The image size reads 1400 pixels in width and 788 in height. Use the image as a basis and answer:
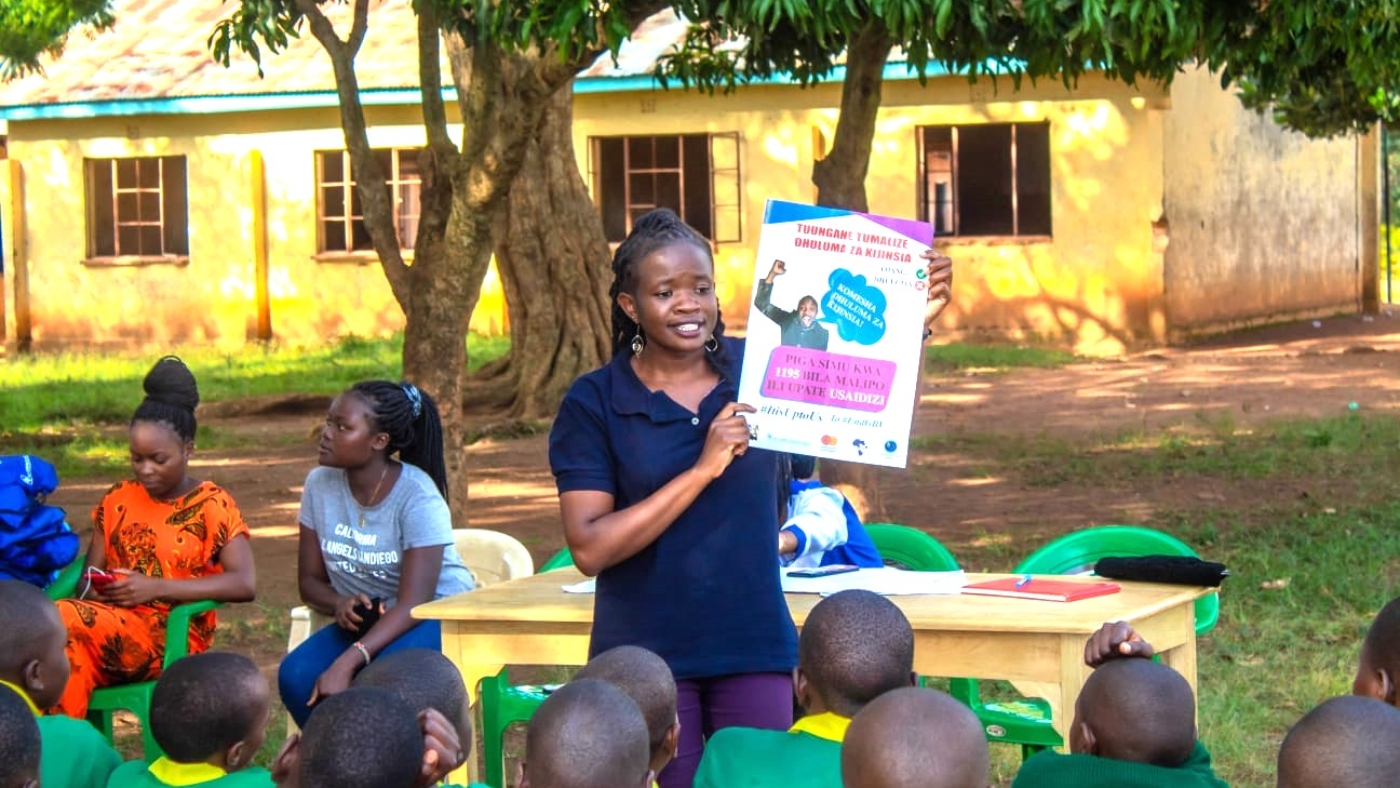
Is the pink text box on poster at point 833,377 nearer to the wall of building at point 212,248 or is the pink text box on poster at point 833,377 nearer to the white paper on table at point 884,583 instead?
the white paper on table at point 884,583

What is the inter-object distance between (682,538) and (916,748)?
82cm

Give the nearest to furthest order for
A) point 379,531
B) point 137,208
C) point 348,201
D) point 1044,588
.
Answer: point 1044,588 → point 379,531 → point 348,201 → point 137,208

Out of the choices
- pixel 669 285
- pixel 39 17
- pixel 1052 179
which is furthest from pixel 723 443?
pixel 1052 179

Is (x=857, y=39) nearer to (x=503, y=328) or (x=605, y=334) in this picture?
(x=605, y=334)

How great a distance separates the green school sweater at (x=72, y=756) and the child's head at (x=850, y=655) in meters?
1.37

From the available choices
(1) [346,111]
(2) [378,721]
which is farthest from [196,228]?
(2) [378,721]

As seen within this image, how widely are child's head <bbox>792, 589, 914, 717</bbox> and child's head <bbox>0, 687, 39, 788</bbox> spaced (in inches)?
50.7

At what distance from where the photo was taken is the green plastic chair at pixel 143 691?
4703 millimetres

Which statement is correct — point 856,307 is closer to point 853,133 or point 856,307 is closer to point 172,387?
point 172,387

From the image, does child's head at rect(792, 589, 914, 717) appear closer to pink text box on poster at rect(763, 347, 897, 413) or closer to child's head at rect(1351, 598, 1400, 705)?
pink text box on poster at rect(763, 347, 897, 413)

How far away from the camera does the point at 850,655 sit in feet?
10.0

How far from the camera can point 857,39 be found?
24.9ft

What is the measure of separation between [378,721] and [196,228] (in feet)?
61.8

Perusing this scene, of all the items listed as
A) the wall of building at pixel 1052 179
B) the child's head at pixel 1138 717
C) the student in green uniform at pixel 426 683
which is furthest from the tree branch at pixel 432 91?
the wall of building at pixel 1052 179
